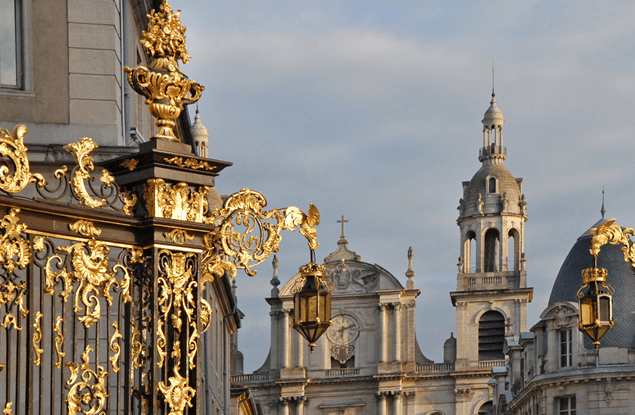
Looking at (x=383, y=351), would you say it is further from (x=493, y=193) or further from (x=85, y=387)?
(x=85, y=387)

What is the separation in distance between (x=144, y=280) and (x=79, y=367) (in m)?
0.90

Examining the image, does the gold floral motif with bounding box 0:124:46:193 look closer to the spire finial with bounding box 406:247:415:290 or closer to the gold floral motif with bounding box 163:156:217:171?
the gold floral motif with bounding box 163:156:217:171

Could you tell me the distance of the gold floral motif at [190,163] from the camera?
10.1m

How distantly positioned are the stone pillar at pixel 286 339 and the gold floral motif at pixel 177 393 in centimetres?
6234

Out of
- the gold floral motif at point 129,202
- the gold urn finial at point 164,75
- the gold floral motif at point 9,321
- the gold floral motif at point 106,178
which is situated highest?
the gold urn finial at point 164,75

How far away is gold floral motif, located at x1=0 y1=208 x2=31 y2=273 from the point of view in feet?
30.3

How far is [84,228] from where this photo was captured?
983 centimetres

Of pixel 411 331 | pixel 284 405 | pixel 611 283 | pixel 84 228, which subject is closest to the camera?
pixel 84 228

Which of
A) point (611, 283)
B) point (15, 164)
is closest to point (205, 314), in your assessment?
point (15, 164)

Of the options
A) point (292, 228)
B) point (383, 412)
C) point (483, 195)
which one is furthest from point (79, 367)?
point (483, 195)

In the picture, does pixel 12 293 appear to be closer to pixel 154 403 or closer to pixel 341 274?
pixel 154 403

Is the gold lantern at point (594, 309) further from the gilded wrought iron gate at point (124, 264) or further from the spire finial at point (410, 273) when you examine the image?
the spire finial at point (410, 273)

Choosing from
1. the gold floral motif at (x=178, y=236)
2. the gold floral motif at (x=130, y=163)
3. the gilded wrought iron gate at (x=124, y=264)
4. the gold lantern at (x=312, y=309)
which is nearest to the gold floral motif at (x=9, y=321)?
the gilded wrought iron gate at (x=124, y=264)

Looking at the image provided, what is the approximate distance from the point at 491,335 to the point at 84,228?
64652mm
